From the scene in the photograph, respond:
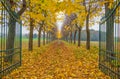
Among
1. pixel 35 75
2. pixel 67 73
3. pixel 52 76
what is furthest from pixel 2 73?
pixel 67 73

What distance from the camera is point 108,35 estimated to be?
1184cm

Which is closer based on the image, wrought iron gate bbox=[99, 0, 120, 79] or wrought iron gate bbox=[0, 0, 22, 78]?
wrought iron gate bbox=[99, 0, 120, 79]

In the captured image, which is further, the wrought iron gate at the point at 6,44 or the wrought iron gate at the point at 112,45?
the wrought iron gate at the point at 6,44

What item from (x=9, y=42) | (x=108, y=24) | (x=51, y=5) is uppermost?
(x=51, y=5)

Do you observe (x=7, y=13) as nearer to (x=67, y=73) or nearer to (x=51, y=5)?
(x=67, y=73)

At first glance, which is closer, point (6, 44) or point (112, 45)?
point (112, 45)

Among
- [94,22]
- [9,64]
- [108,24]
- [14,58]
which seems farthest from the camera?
[94,22]

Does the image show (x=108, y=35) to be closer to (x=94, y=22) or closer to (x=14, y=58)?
(x=14, y=58)

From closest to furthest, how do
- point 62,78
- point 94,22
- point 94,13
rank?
point 62,78, point 94,13, point 94,22

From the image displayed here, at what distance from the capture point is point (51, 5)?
15758 mm

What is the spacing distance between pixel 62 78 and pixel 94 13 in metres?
17.7

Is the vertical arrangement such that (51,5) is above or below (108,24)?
above

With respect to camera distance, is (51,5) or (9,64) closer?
(9,64)

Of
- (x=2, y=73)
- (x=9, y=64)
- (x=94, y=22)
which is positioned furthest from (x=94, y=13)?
(x=2, y=73)
